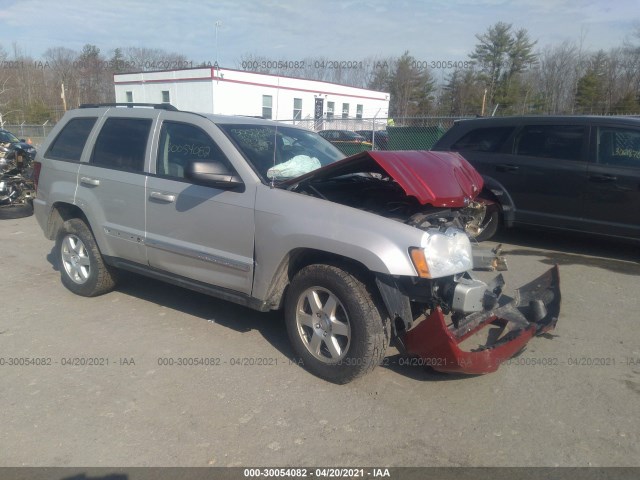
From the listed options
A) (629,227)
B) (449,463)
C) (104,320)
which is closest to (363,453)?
(449,463)

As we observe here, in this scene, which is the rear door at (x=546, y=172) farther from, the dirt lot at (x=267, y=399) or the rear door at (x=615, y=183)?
the dirt lot at (x=267, y=399)

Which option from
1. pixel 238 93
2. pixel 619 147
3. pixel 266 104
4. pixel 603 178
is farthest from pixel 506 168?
pixel 238 93

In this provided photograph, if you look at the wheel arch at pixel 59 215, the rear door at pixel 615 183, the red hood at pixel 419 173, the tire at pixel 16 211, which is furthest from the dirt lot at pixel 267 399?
the tire at pixel 16 211

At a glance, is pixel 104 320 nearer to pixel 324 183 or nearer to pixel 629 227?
pixel 324 183

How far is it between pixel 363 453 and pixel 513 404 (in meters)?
1.15

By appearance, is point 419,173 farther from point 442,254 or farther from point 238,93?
point 238,93

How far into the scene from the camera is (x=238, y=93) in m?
29.4

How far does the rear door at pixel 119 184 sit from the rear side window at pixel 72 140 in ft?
0.80

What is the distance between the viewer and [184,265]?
14.4 ft

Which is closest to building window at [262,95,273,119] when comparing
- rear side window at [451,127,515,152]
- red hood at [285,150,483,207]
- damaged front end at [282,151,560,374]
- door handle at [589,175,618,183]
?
rear side window at [451,127,515,152]

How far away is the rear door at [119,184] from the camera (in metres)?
4.70

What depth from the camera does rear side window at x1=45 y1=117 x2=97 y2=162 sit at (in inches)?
210

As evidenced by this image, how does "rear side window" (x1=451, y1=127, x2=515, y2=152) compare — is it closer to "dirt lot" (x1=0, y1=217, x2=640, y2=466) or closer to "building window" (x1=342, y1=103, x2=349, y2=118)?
"dirt lot" (x1=0, y1=217, x2=640, y2=466)

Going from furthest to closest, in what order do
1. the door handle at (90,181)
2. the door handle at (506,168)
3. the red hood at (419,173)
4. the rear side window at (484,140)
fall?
the rear side window at (484,140), the door handle at (506,168), the door handle at (90,181), the red hood at (419,173)
